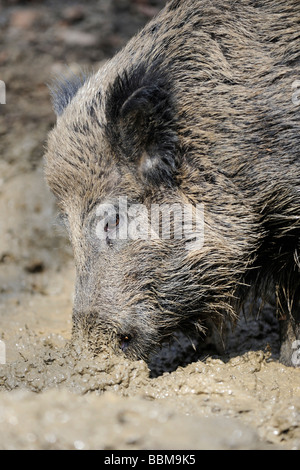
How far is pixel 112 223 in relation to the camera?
3.70 metres

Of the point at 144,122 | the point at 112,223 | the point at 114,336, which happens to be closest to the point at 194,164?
the point at 144,122

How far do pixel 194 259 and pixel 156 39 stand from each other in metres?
1.29

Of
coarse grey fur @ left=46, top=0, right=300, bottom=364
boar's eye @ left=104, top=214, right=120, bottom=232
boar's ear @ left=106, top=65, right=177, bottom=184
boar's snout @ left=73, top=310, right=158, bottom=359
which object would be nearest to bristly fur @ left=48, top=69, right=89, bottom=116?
coarse grey fur @ left=46, top=0, right=300, bottom=364

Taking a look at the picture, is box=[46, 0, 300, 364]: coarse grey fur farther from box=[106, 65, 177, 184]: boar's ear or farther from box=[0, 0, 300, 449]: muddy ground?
box=[0, 0, 300, 449]: muddy ground

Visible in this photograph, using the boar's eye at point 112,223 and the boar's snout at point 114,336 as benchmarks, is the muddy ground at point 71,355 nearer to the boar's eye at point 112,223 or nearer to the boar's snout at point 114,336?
the boar's snout at point 114,336

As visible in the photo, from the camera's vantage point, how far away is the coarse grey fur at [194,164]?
136 inches

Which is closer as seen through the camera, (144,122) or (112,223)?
(144,122)

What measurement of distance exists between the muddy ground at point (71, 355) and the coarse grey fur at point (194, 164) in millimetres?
300

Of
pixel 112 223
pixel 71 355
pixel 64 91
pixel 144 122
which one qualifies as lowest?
pixel 71 355

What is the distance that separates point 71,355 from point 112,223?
2.58ft

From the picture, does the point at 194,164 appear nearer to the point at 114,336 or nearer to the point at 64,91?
the point at 114,336

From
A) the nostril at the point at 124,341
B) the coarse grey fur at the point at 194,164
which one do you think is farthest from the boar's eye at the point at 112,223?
the nostril at the point at 124,341

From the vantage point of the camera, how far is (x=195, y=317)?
375 centimetres

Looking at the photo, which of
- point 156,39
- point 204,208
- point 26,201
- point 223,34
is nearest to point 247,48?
point 223,34
